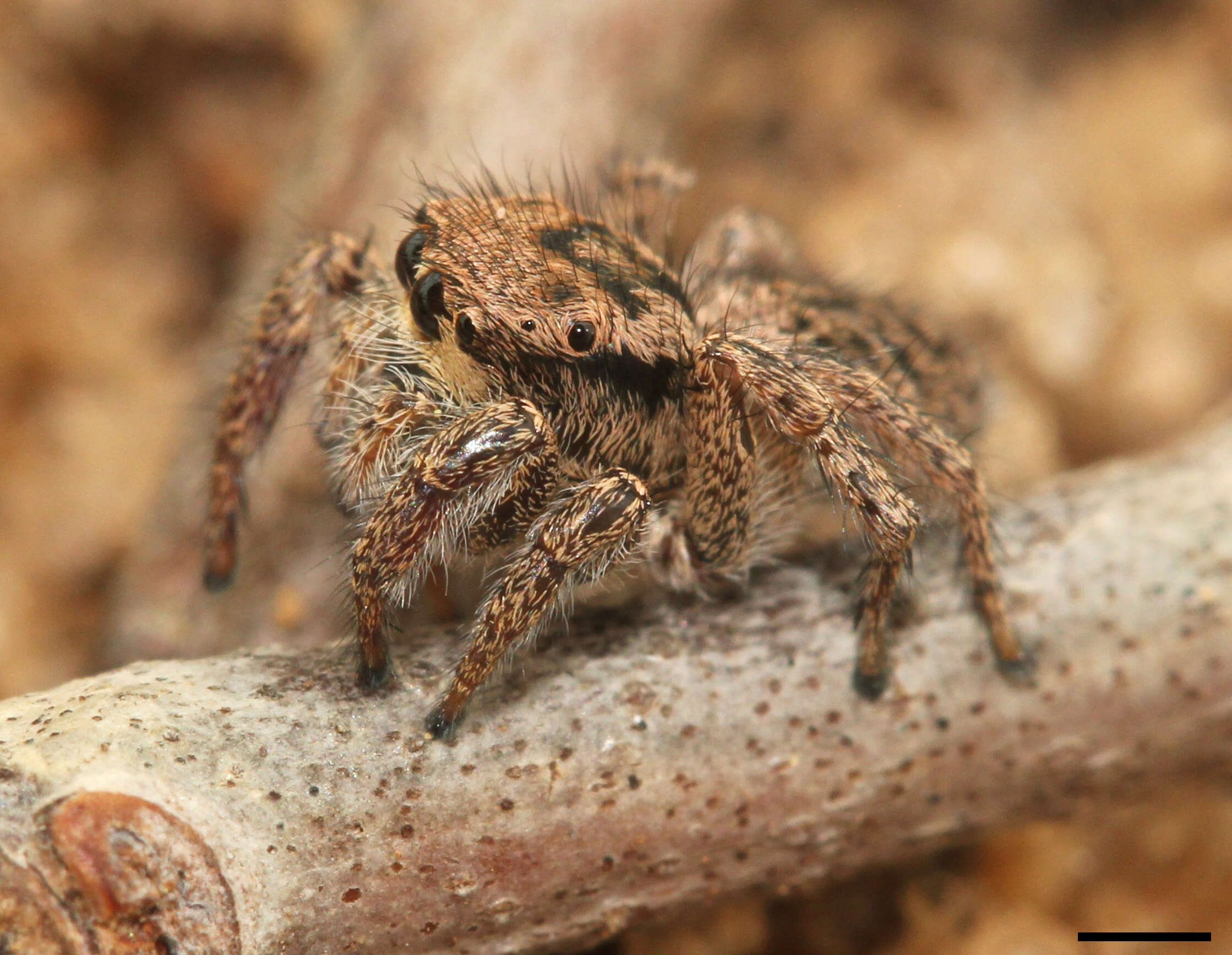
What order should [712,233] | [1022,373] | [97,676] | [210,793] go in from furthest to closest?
[1022,373], [712,233], [97,676], [210,793]

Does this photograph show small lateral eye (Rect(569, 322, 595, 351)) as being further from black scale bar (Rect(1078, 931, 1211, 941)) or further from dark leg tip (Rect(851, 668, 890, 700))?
black scale bar (Rect(1078, 931, 1211, 941))

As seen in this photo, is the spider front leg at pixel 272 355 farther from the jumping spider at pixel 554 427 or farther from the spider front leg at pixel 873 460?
the spider front leg at pixel 873 460

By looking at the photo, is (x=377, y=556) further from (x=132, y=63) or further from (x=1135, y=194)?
(x=1135, y=194)

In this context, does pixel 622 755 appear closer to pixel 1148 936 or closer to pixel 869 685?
pixel 869 685

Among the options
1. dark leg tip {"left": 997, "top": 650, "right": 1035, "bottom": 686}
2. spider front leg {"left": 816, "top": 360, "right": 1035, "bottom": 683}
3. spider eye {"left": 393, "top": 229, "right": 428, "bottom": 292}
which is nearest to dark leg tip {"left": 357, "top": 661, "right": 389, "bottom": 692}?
spider eye {"left": 393, "top": 229, "right": 428, "bottom": 292}

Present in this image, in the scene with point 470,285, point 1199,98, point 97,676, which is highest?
point 1199,98

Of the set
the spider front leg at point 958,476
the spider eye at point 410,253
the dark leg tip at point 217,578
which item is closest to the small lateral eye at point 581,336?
the spider eye at point 410,253

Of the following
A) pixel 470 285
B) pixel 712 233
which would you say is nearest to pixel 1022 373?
pixel 712 233
